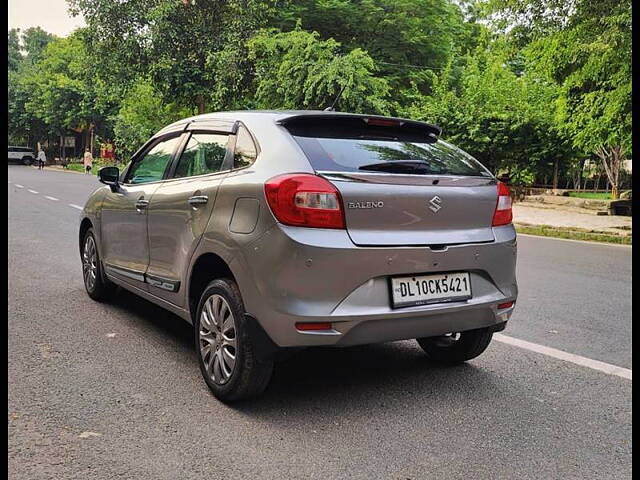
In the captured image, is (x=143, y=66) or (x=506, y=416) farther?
(x=143, y=66)

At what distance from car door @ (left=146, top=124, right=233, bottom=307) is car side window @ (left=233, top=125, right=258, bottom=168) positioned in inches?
3.0

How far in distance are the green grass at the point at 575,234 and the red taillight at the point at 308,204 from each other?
35.5 ft

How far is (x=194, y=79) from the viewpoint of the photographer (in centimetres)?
3062

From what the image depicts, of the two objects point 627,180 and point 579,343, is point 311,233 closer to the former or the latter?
point 579,343

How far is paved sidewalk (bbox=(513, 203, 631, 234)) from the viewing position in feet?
47.8

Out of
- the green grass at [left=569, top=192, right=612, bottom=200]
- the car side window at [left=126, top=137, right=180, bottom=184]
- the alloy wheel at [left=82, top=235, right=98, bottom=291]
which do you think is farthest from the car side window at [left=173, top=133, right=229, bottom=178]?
the green grass at [left=569, top=192, right=612, bottom=200]

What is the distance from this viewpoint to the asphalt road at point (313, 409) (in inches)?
118

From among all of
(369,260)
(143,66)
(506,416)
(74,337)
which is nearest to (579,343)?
(506,416)

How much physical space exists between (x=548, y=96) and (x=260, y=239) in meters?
20.1

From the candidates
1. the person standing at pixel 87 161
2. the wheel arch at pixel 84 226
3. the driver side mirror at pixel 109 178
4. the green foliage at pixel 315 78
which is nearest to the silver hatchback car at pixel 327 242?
the driver side mirror at pixel 109 178

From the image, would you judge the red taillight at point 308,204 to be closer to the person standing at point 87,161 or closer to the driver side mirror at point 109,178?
the driver side mirror at point 109,178

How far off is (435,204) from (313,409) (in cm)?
128

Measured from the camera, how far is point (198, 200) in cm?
406

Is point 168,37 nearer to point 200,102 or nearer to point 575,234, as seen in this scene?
point 200,102
